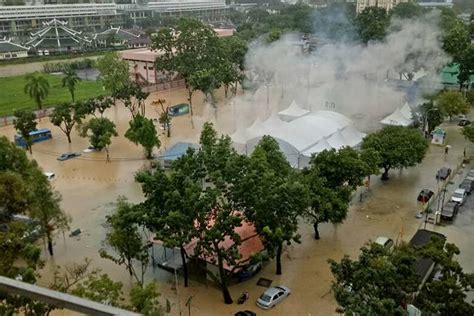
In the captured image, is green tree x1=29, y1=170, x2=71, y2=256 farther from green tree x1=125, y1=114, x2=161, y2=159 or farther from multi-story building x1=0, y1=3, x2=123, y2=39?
multi-story building x1=0, y1=3, x2=123, y2=39

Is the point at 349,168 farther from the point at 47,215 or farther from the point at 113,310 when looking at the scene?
the point at 113,310

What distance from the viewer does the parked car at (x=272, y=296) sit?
9.55 m

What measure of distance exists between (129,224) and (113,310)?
8.16 m

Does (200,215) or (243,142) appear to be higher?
(200,215)

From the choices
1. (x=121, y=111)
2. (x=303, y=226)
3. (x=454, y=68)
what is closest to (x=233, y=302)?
(x=303, y=226)

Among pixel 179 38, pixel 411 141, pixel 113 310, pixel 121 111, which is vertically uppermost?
pixel 113 310

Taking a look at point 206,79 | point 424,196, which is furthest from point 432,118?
point 206,79

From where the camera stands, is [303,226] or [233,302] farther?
[303,226]

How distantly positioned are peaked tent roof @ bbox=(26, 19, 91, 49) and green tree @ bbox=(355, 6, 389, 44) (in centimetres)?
2671

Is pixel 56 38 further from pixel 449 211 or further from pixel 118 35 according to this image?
pixel 449 211

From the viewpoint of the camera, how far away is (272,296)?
962 cm

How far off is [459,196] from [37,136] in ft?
53.8

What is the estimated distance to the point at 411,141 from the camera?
1502 cm

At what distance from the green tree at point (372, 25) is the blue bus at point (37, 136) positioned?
67.8 feet
